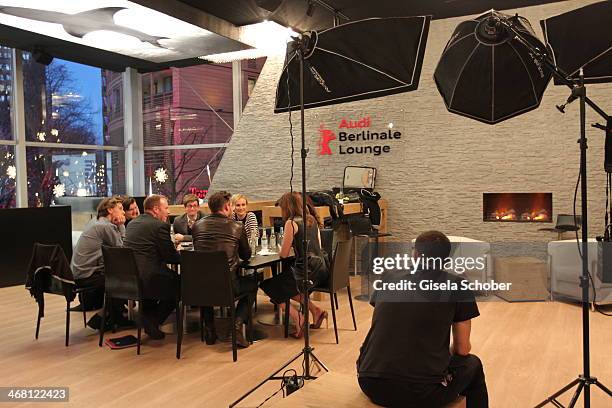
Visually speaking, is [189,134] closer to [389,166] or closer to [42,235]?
[42,235]

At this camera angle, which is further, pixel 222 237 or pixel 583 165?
pixel 222 237

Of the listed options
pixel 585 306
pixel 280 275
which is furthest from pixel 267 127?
pixel 585 306

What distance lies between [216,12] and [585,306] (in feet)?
22.1

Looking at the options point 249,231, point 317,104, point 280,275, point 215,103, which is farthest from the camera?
point 215,103

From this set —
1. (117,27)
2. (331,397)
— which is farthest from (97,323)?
(117,27)

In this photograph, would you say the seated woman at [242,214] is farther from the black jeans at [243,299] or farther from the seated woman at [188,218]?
the black jeans at [243,299]

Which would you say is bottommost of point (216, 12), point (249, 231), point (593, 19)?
point (249, 231)

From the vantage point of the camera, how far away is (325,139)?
945 cm

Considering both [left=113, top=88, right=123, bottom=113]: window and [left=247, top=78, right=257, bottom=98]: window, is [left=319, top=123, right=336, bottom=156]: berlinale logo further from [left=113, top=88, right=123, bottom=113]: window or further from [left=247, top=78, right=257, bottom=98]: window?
[left=113, top=88, right=123, bottom=113]: window

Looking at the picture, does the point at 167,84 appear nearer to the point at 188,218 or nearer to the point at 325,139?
the point at 325,139

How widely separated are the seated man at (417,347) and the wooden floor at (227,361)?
4.17ft

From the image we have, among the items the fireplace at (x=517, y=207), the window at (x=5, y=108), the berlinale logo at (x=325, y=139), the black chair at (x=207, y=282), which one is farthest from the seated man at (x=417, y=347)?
the window at (x=5, y=108)

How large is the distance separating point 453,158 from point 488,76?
539 cm

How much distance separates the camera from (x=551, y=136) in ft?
26.3
